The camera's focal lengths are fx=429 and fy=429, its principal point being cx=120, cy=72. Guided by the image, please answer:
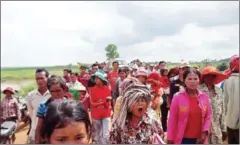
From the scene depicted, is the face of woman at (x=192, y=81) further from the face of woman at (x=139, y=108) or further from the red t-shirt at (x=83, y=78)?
the red t-shirt at (x=83, y=78)

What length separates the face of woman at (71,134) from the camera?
1.85 meters

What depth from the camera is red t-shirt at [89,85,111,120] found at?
6.23 meters

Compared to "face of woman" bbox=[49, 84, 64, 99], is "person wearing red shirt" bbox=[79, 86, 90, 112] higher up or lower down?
lower down

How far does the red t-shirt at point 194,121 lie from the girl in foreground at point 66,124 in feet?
7.06

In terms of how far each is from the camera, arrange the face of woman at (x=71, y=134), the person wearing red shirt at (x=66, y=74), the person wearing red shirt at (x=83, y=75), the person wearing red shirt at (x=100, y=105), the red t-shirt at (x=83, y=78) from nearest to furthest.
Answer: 1. the face of woman at (x=71, y=134)
2. the person wearing red shirt at (x=100, y=105)
3. the red t-shirt at (x=83, y=78)
4. the person wearing red shirt at (x=83, y=75)
5. the person wearing red shirt at (x=66, y=74)

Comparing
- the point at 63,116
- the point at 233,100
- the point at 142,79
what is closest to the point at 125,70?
the point at 142,79

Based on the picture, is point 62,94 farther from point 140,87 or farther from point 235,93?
point 235,93

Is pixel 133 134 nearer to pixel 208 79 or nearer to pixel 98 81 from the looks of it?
pixel 208 79

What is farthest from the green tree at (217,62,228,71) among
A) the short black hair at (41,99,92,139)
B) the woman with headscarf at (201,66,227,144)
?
the short black hair at (41,99,92,139)

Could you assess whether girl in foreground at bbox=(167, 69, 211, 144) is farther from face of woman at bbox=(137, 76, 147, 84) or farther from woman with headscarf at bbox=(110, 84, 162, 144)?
face of woman at bbox=(137, 76, 147, 84)

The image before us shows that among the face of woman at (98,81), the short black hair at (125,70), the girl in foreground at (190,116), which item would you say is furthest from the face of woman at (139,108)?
the short black hair at (125,70)

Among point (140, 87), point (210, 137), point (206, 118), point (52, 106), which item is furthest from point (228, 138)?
point (52, 106)

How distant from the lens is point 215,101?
177 inches

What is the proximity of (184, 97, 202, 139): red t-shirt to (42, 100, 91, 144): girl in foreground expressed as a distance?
2153mm
